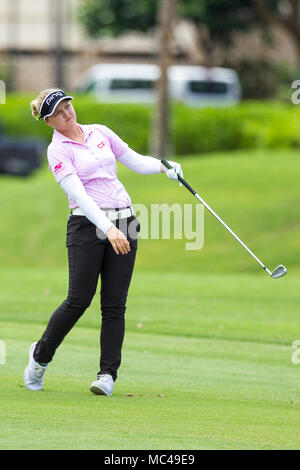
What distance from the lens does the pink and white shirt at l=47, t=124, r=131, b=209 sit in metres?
A: 6.84

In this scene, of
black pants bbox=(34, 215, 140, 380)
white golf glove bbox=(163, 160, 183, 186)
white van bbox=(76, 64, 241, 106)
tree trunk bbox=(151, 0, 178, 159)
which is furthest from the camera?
white van bbox=(76, 64, 241, 106)

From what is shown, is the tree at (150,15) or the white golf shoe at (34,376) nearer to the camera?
the white golf shoe at (34,376)

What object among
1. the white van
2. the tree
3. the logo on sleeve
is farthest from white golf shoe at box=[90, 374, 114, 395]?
the tree

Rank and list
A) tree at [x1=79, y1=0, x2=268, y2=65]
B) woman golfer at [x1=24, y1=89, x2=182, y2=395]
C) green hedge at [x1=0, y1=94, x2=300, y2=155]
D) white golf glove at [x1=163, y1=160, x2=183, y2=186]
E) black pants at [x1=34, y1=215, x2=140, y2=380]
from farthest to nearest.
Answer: tree at [x1=79, y1=0, x2=268, y2=65], green hedge at [x1=0, y1=94, x2=300, y2=155], white golf glove at [x1=163, y1=160, x2=183, y2=186], black pants at [x1=34, y1=215, x2=140, y2=380], woman golfer at [x1=24, y1=89, x2=182, y2=395]

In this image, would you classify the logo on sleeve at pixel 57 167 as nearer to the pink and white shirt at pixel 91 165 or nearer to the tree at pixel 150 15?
the pink and white shirt at pixel 91 165

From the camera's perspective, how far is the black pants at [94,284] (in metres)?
6.91

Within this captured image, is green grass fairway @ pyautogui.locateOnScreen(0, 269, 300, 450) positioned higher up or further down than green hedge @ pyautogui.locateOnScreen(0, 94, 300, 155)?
higher up

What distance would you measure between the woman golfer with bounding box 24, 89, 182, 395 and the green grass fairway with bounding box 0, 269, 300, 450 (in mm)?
296

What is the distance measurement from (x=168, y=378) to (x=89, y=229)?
1486mm

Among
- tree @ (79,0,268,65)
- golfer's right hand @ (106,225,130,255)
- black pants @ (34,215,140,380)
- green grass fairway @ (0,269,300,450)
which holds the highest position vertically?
golfer's right hand @ (106,225,130,255)

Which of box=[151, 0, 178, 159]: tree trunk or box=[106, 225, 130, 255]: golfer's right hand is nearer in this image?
box=[106, 225, 130, 255]: golfer's right hand

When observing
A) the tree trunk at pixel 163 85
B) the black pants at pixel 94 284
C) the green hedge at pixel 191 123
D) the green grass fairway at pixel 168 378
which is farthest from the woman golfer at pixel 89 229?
the green hedge at pixel 191 123

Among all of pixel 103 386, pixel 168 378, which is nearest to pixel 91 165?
pixel 103 386

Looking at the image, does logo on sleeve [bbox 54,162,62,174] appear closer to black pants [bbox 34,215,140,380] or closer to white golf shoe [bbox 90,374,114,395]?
black pants [bbox 34,215,140,380]
